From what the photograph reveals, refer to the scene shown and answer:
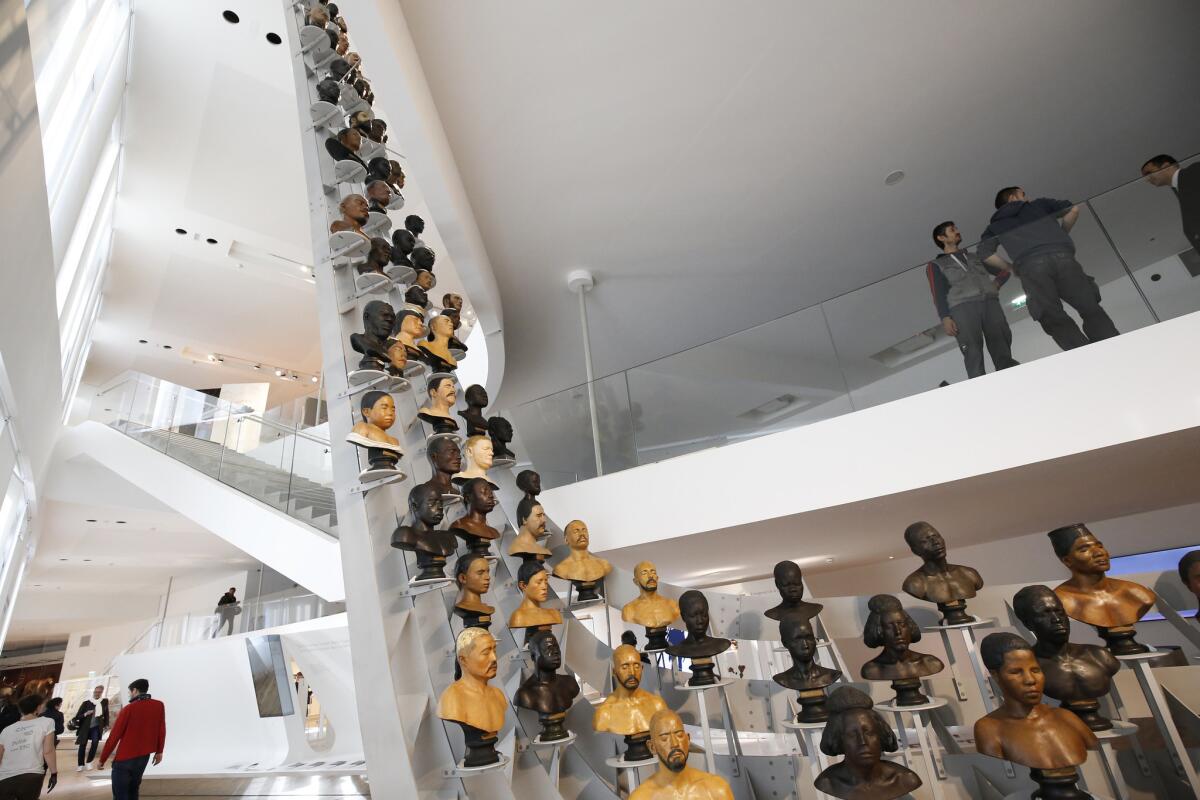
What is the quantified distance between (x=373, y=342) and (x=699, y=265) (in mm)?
5452

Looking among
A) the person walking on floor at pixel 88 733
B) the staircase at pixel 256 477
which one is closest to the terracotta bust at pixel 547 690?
the staircase at pixel 256 477

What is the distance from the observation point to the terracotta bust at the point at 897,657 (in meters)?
2.37

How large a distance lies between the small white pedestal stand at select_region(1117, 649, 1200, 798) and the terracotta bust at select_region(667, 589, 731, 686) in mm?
1668

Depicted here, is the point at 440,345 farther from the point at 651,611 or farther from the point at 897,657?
the point at 897,657

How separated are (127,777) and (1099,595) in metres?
6.21

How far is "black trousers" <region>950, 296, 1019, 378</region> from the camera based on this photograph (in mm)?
3654

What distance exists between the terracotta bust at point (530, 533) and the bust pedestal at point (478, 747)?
1148 millimetres

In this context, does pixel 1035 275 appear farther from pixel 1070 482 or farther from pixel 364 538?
pixel 364 538

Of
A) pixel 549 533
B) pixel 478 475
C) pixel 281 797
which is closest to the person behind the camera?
pixel 478 475

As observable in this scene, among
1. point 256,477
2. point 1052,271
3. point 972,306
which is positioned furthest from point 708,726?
point 256,477

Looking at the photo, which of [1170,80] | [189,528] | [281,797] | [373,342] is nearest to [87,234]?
[189,528]

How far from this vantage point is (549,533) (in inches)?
138

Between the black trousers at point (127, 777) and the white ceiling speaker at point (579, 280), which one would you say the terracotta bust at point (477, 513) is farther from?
the white ceiling speaker at point (579, 280)

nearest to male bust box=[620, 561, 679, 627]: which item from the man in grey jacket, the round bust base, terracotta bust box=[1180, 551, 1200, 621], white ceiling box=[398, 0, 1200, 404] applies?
the round bust base
